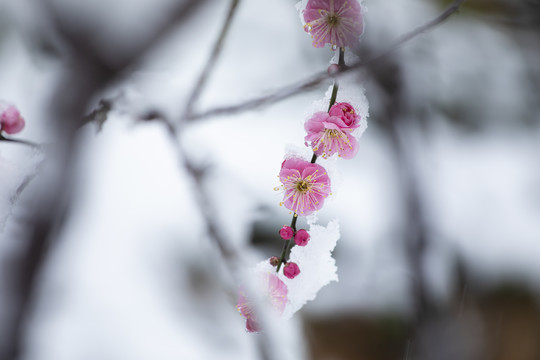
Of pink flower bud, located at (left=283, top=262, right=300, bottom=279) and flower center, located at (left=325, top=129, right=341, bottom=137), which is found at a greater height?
flower center, located at (left=325, top=129, right=341, bottom=137)

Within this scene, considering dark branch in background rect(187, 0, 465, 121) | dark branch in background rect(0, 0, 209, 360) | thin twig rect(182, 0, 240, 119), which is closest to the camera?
dark branch in background rect(187, 0, 465, 121)

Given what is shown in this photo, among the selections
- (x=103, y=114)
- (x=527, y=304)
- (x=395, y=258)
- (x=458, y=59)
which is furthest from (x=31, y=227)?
(x=527, y=304)

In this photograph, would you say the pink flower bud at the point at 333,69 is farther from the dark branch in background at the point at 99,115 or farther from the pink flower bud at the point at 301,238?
the dark branch in background at the point at 99,115

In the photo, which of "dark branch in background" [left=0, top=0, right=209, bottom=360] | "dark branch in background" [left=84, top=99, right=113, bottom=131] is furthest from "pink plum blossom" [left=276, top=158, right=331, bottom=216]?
"dark branch in background" [left=0, top=0, right=209, bottom=360]

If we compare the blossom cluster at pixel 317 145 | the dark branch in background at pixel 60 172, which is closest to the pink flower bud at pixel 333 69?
the blossom cluster at pixel 317 145

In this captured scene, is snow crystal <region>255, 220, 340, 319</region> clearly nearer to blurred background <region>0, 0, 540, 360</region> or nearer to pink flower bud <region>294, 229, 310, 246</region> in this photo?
pink flower bud <region>294, 229, 310, 246</region>

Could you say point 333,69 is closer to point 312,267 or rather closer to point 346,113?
point 346,113
